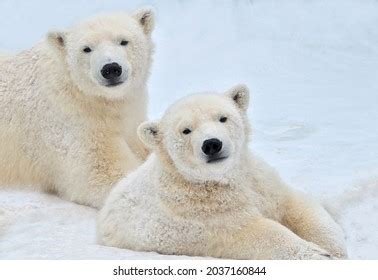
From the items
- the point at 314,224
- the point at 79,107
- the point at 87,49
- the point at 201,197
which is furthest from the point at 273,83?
the point at 201,197

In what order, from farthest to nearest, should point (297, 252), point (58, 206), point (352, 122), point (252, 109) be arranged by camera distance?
1. point (252, 109)
2. point (352, 122)
3. point (58, 206)
4. point (297, 252)

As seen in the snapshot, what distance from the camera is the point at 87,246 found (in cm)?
638

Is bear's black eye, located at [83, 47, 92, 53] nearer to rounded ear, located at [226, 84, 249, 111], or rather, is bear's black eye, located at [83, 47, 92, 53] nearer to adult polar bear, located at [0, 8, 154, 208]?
adult polar bear, located at [0, 8, 154, 208]

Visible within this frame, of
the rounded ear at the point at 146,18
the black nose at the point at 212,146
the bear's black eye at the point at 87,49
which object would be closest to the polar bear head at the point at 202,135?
the black nose at the point at 212,146

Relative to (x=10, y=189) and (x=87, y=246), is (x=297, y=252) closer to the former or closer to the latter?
(x=87, y=246)

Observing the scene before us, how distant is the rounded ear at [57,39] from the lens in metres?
7.92

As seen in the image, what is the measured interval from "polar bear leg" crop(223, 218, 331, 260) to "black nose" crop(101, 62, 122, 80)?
1.92m

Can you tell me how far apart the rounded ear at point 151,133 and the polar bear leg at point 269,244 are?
841mm

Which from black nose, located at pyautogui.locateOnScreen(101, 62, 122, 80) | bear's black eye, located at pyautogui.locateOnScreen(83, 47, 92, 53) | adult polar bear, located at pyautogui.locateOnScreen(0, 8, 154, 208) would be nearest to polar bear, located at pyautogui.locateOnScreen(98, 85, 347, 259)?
black nose, located at pyautogui.locateOnScreen(101, 62, 122, 80)

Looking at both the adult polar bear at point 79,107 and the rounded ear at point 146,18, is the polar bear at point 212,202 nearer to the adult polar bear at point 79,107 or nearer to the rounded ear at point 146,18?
the adult polar bear at point 79,107

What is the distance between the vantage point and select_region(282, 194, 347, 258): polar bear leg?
6.26 metres

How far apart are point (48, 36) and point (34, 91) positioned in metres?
0.54

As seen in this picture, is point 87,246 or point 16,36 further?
point 16,36

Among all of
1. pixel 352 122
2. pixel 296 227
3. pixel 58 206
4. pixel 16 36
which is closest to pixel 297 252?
pixel 296 227
